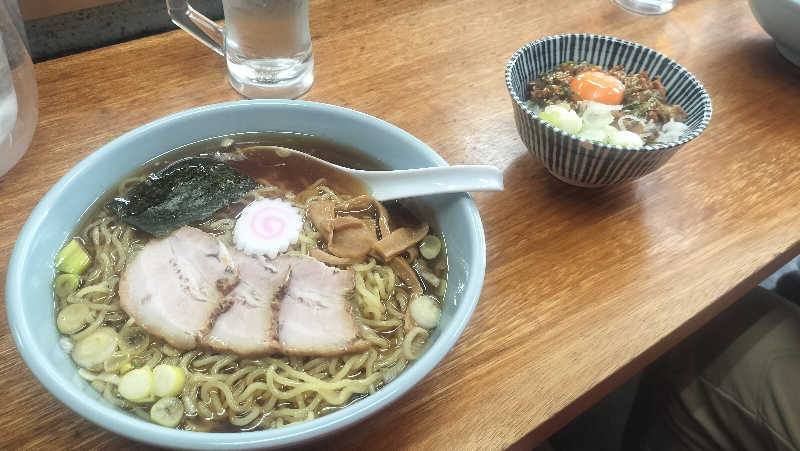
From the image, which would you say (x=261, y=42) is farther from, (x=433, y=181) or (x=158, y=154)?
(x=433, y=181)

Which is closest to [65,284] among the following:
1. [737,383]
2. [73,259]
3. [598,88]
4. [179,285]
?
[73,259]

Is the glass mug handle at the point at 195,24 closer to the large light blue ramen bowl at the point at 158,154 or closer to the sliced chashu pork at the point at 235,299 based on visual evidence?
the large light blue ramen bowl at the point at 158,154

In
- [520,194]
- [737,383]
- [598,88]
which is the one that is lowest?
[737,383]

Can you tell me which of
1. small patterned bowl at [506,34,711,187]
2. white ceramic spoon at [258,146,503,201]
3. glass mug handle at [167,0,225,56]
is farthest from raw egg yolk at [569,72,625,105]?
glass mug handle at [167,0,225,56]

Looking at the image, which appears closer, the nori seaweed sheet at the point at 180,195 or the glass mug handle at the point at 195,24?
the nori seaweed sheet at the point at 180,195

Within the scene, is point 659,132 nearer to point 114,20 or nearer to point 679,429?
point 679,429

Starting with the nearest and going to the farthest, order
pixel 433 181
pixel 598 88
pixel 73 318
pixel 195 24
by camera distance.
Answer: pixel 73 318
pixel 433 181
pixel 598 88
pixel 195 24

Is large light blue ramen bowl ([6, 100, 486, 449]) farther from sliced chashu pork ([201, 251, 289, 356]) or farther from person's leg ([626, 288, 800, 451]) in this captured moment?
person's leg ([626, 288, 800, 451])

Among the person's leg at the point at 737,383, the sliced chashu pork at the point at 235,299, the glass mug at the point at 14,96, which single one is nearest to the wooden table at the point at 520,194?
the glass mug at the point at 14,96
